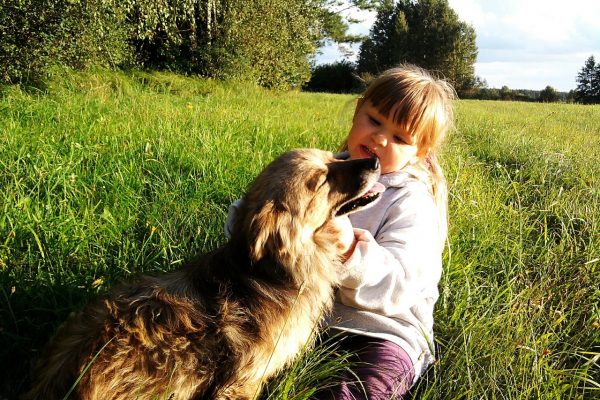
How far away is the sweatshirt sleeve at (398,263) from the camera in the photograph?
7.13ft

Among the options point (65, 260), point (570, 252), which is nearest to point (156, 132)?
point (65, 260)

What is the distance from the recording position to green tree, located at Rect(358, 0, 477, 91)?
52.2 m

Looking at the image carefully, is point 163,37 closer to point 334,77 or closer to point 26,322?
point 26,322

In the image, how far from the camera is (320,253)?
2129 mm

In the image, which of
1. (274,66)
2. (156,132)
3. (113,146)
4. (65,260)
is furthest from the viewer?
(274,66)

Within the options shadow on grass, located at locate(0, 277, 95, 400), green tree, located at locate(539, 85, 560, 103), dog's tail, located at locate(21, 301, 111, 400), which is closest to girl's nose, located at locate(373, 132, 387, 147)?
dog's tail, located at locate(21, 301, 111, 400)

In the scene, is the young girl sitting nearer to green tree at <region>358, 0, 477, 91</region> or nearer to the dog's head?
the dog's head

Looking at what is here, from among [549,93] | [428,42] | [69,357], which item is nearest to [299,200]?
[69,357]

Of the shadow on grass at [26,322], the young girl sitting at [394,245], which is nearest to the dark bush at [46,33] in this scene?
the shadow on grass at [26,322]

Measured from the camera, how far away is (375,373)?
2.22m

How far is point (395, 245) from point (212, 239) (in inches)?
Result: 52.7

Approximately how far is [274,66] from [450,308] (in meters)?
16.7

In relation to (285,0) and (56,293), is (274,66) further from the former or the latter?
(56,293)

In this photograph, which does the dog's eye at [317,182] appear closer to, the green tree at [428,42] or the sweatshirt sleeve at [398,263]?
the sweatshirt sleeve at [398,263]
